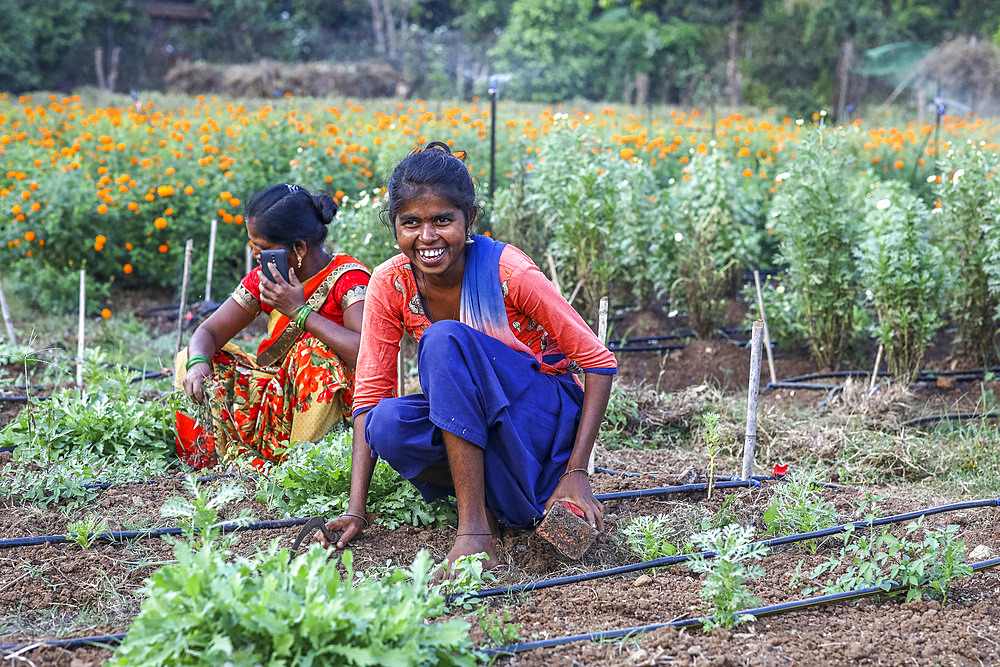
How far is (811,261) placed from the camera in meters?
4.68

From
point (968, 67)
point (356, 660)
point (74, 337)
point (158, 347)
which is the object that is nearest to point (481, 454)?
point (356, 660)

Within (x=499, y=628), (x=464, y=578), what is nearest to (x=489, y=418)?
(x=464, y=578)

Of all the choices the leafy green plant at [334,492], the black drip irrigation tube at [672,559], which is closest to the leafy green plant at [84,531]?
the leafy green plant at [334,492]

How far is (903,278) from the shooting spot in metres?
4.31

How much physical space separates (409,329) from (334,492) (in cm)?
61

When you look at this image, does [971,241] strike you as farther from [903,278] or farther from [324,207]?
[324,207]

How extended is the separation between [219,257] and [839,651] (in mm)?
5103

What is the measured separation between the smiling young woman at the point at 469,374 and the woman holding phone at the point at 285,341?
562 millimetres

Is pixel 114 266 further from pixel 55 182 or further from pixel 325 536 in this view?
pixel 325 536

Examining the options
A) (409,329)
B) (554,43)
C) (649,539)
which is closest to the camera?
(649,539)

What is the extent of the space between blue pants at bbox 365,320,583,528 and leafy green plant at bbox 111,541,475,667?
0.68 meters

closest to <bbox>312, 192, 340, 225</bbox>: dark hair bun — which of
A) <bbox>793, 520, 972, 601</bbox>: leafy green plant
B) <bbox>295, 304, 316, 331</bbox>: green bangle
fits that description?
<bbox>295, 304, 316, 331</bbox>: green bangle

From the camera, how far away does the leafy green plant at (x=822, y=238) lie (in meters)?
4.62

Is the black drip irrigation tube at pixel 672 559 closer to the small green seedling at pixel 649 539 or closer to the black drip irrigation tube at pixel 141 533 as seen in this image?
the small green seedling at pixel 649 539
